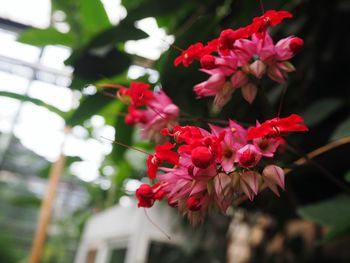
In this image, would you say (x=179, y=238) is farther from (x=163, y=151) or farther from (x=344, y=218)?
(x=163, y=151)

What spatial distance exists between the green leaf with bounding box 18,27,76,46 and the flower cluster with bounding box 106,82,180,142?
1.47ft

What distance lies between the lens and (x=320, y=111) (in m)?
0.64

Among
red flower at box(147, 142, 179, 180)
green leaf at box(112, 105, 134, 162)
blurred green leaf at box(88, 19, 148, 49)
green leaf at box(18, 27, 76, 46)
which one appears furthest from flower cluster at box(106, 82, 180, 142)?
green leaf at box(18, 27, 76, 46)

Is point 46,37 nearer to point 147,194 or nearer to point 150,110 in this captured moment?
point 150,110

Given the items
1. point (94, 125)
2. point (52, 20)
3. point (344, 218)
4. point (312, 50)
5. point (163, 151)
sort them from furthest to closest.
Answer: point (94, 125)
point (52, 20)
point (312, 50)
point (344, 218)
point (163, 151)

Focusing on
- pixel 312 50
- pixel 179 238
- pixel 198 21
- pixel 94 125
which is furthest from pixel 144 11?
pixel 94 125

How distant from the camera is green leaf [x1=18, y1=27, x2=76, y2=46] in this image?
0.80m

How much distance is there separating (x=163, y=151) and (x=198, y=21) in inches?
14.4

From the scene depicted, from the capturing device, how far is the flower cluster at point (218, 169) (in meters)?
0.25

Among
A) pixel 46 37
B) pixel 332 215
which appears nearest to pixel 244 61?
pixel 332 215

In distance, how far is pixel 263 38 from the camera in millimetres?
302

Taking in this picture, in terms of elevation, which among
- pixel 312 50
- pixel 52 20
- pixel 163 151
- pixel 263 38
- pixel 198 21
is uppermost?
pixel 52 20

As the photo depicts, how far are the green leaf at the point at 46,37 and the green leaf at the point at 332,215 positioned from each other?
0.59m

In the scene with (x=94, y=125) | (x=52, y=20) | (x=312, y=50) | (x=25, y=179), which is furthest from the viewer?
(x=25, y=179)
